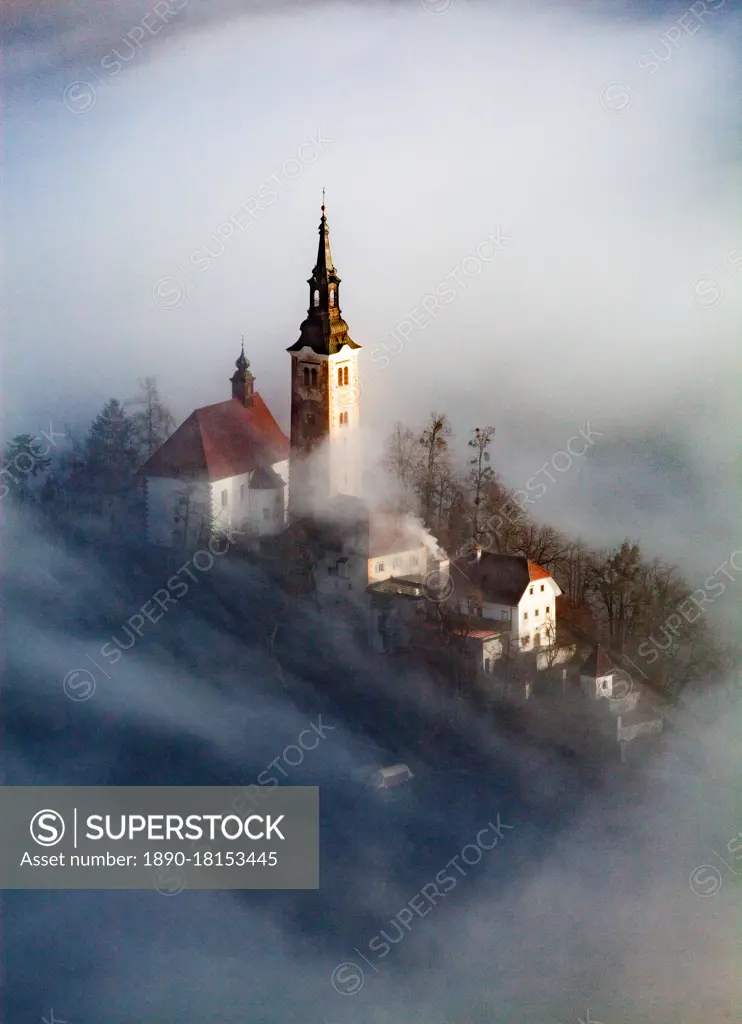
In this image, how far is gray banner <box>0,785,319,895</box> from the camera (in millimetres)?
14547

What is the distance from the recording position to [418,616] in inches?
587

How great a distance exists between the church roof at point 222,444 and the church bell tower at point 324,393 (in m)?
0.40

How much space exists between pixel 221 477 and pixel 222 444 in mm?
271

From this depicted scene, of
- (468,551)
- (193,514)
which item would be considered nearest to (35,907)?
(193,514)

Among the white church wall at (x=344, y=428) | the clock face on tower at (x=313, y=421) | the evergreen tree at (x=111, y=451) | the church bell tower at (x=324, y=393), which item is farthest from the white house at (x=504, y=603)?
the evergreen tree at (x=111, y=451)

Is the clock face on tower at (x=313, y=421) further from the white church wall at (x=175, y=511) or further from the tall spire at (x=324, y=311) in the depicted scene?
the white church wall at (x=175, y=511)

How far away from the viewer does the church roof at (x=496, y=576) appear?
14836mm

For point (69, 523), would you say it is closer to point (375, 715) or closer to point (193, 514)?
point (193, 514)

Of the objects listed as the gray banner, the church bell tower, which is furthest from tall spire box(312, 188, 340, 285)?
the gray banner

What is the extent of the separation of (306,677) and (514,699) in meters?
1.53

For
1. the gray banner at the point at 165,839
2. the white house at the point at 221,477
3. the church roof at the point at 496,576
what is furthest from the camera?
the white house at the point at 221,477

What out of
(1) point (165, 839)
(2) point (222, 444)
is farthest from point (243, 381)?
(1) point (165, 839)

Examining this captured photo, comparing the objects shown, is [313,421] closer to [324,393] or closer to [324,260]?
[324,393]

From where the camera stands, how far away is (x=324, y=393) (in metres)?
14.9
